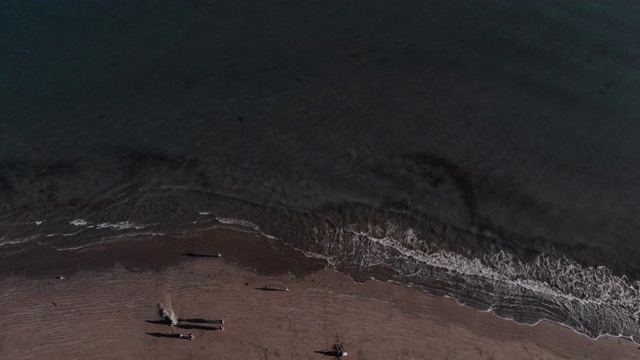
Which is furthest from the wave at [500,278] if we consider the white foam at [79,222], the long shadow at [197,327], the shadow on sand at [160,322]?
the white foam at [79,222]

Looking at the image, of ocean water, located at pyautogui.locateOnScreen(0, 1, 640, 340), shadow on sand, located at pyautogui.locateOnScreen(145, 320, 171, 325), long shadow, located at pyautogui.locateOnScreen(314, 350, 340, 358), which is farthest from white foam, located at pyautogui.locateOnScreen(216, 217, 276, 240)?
long shadow, located at pyautogui.locateOnScreen(314, 350, 340, 358)

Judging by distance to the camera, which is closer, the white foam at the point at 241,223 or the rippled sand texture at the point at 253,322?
the rippled sand texture at the point at 253,322

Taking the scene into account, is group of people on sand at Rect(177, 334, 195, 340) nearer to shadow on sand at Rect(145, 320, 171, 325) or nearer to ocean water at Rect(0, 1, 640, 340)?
shadow on sand at Rect(145, 320, 171, 325)

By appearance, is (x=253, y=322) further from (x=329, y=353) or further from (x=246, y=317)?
(x=329, y=353)

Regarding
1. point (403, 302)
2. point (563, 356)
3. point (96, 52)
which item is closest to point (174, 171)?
point (96, 52)

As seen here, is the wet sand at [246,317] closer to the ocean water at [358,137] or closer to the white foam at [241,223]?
the ocean water at [358,137]

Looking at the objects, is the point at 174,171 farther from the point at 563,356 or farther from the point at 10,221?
the point at 563,356
